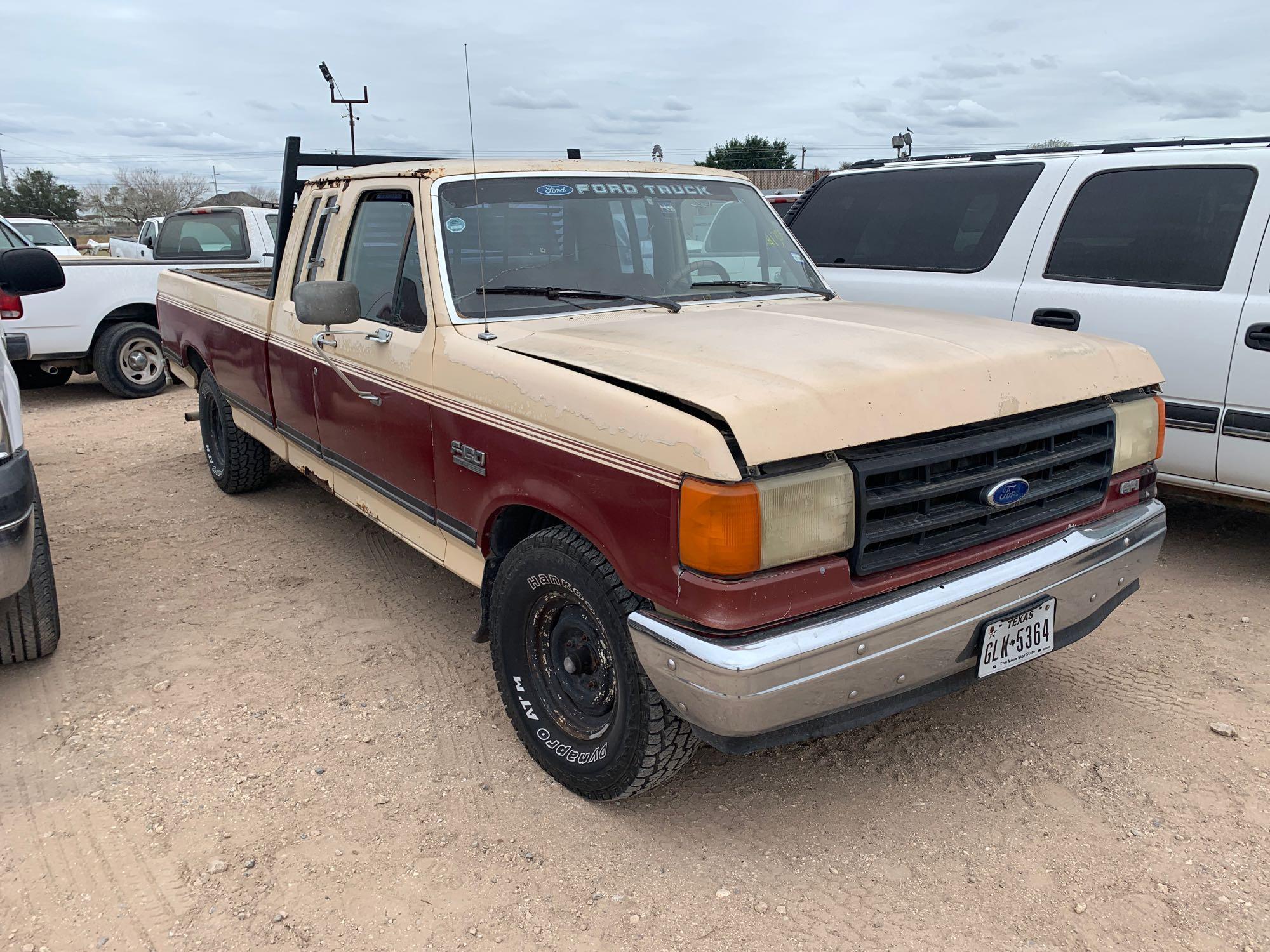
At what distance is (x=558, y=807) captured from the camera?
291cm

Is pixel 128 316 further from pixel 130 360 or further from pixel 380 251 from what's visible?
pixel 380 251

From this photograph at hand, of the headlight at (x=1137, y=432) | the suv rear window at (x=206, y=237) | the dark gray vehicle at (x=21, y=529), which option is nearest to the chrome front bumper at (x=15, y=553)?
the dark gray vehicle at (x=21, y=529)

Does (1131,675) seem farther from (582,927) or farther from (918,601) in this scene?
(582,927)

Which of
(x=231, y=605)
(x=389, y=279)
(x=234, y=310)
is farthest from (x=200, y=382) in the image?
(x=389, y=279)

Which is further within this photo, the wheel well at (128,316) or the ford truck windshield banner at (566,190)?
the wheel well at (128,316)

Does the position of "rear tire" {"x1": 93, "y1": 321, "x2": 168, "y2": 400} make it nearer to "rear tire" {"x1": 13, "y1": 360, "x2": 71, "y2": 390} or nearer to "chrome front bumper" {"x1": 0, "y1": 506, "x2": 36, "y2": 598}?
"rear tire" {"x1": 13, "y1": 360, "x2": 71, "y2": 390}

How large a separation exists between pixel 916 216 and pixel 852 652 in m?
3.89

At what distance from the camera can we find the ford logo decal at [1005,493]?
2596mm

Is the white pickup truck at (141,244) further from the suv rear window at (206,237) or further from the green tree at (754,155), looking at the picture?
the green tree at (754,155)

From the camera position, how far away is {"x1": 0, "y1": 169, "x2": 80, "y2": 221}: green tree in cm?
4378

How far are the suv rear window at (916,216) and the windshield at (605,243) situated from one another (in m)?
1.51

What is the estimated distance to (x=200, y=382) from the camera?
20.4 ft

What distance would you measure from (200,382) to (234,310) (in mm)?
1306

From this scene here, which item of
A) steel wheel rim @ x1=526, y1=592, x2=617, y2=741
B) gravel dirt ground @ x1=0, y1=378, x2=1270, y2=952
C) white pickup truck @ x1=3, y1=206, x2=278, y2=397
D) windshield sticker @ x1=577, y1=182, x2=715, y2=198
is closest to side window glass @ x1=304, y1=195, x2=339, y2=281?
windshield sticker @ x1=577, y1=182, x2=715, y2=198
